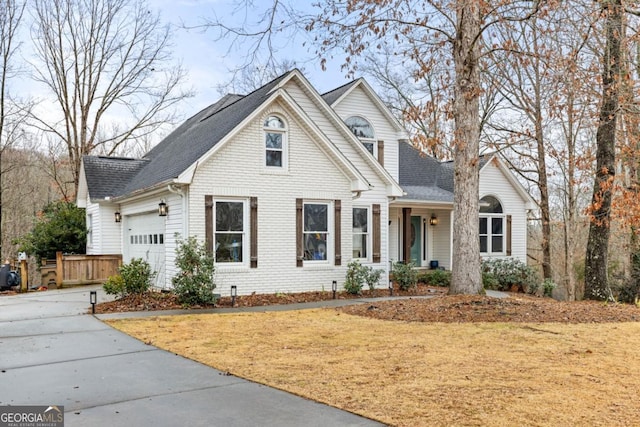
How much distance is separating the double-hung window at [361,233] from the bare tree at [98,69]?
17131mm

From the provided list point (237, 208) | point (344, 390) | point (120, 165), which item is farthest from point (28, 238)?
point (344, 390)

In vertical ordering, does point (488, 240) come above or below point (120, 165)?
below

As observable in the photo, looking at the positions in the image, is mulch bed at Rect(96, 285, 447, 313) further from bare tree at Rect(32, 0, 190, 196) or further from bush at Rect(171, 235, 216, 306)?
bare tree at Rect(32, 0, 190, 196)

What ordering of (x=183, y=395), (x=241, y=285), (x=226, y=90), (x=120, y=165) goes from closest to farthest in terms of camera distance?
(x=183, y=395)
(x=241, y=285)
(x=120, y=165)
(x=226, y=90)

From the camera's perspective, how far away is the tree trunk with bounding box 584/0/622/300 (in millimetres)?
13766

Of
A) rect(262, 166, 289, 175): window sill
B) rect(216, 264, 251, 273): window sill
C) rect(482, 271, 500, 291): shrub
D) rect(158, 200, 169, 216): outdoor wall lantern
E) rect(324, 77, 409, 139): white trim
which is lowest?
rect(482, 271, 500, 291): shrub

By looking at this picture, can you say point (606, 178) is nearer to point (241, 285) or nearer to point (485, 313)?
point (485, 313)

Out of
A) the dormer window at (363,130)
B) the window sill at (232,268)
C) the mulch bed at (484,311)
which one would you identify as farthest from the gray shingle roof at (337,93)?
the mulch bed at (484,311)

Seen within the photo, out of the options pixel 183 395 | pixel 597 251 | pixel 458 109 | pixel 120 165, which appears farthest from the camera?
pixel 120 165

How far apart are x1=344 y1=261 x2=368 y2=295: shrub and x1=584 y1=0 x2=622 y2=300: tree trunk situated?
19.8 feet

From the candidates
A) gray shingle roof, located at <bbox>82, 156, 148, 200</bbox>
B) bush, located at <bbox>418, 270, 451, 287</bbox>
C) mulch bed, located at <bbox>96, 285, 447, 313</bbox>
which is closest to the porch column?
bush, located at <bbox>418, 270, 451, 287</bbox>

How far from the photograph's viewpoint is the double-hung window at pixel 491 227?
822 inches

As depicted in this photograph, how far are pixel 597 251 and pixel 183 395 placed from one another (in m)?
13.0

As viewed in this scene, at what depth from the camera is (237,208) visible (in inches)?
543
